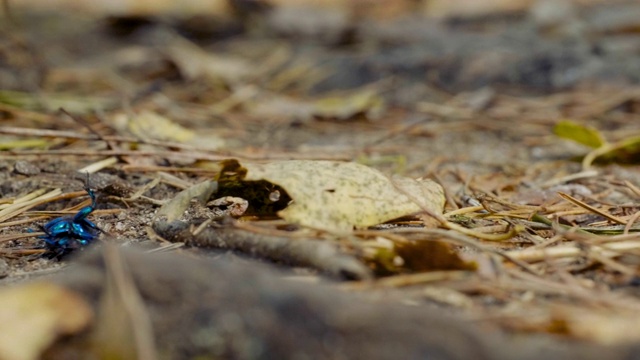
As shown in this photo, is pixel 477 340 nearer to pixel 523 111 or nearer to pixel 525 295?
pixel 525 295

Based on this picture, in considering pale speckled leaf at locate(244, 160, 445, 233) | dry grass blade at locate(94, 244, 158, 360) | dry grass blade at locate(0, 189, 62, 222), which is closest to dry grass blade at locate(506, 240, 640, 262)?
pale speckled leaf at locate(244, 160, 445, 233)

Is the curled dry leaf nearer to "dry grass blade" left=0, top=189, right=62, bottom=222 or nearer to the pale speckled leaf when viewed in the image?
the pale speckled leaf

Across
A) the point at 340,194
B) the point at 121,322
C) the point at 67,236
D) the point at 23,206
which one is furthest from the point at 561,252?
the point at 23,206

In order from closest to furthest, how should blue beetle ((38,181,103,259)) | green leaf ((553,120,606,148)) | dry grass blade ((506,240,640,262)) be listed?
dry grass blade ((506,240,640,262)) → blue beetle ((38,181,103,259)) → green leaf ((553,120,606,148))

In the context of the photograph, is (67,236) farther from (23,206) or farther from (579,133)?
(579,133)

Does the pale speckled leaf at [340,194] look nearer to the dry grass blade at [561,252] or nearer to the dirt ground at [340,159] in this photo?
the dirt ground at [340,159]

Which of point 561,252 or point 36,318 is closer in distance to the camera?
point 36,318
